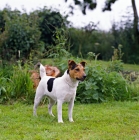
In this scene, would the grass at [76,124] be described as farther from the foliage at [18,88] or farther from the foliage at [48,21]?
the foliage at [48,21]

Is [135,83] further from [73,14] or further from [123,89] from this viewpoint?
[73,14]

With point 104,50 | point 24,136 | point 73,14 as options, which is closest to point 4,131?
point 24,136

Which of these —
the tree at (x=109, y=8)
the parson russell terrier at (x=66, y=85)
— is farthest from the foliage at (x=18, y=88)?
the tree at (x=109, y=8)

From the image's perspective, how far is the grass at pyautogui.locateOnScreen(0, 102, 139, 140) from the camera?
4926 millimetres

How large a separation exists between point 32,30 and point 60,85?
569 cm

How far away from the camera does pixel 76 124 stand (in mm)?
5703

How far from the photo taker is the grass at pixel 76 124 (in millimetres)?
4926

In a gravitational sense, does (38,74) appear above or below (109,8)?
below

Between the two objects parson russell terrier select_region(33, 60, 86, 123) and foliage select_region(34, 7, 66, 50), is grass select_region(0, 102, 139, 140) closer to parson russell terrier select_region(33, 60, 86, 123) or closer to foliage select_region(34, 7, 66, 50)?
parson russell terrier select_region(33, 60, 86, 123)

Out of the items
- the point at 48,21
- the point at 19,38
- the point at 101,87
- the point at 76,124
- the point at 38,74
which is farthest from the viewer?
the point at 48,21

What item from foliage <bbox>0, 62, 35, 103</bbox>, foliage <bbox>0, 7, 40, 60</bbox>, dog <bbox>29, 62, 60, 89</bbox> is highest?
foliage <bbox>0, 7, 40, 60</bbox>

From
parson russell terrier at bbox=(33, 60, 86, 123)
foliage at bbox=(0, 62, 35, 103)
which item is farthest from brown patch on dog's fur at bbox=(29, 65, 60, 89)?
parson russell terrier at bbox=(33, 60, 86, 123)

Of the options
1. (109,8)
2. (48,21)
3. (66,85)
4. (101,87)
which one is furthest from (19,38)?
(109,8)

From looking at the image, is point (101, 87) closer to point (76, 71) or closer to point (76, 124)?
point (76, 124)
